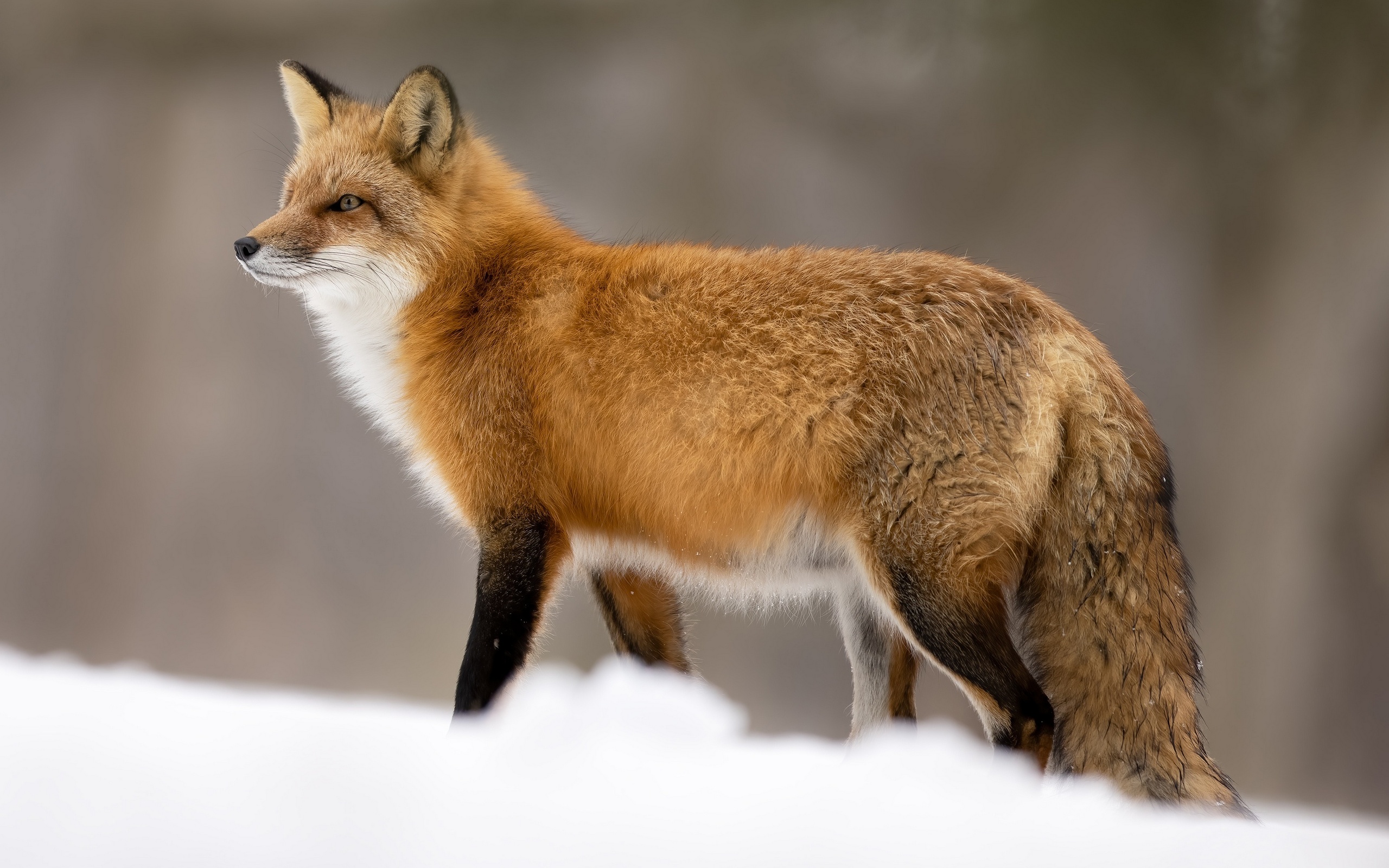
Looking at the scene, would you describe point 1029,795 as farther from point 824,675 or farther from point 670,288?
point 824,675

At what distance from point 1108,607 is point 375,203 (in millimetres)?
1244

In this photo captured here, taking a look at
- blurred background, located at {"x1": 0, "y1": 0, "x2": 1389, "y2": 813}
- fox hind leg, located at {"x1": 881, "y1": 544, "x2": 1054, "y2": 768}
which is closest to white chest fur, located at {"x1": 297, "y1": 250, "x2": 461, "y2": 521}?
fox hind leg, located at {"x1": 881, "y1": 544, "x2": 1054, "y2": 768}

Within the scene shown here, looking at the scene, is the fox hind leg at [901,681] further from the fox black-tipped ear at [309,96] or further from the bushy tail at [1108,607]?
the fox black-tipped ear at [309,96]

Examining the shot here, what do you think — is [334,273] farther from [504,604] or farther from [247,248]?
[504,604]

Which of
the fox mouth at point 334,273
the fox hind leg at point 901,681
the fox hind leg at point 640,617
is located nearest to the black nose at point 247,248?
the fox mouth at point 334,273

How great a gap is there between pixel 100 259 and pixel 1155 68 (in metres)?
2.97

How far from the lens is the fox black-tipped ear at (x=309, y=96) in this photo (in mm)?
1646

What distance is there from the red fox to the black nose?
1cm

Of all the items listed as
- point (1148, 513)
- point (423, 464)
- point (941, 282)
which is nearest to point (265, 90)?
point (423, 464)

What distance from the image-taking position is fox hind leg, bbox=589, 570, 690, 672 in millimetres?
1610

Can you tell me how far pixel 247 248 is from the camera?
1410 mm

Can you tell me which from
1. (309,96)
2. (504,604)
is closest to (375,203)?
(309,96)

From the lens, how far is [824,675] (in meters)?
2.74

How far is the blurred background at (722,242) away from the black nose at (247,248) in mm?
→ 1108
